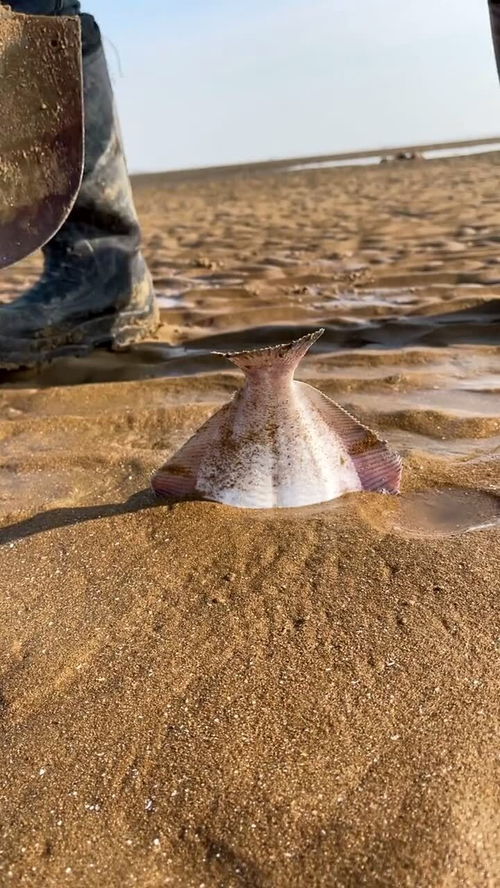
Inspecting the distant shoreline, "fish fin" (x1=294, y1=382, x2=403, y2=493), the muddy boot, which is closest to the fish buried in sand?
"fish fin" (x1=294, y1=382, x2=403, y2=493)

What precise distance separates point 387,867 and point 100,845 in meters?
0.35

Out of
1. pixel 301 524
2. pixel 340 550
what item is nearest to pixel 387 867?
pixel 340 550

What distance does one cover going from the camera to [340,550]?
1.60 metres

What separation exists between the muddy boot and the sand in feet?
1.45

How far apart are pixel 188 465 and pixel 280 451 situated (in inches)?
9.2

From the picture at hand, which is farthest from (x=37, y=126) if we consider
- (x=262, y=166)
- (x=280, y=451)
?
(x=262, y=166)

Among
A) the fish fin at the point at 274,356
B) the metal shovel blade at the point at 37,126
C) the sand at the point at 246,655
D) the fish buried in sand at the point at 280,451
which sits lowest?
the sand at the point at 246,655

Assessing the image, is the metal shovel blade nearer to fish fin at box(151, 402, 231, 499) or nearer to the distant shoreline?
fish fin at box(151, 402, 231, 499)

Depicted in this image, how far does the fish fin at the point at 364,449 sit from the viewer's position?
1.85m

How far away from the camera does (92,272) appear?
11.3 ft

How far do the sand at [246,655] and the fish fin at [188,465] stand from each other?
5 cm

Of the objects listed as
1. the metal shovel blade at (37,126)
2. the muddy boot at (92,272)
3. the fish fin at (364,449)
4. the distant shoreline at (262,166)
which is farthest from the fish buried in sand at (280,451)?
the distant shoreline at (262,166)

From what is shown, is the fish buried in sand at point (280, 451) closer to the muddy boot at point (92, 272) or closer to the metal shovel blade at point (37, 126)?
the metal shovel blade at point (37, 126)

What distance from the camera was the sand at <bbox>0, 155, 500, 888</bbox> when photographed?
99cm
